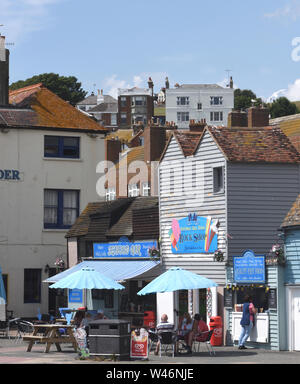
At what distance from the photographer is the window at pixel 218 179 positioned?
34.0m

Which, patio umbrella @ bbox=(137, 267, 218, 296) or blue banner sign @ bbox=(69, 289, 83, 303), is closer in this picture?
patio umbrella @ bbox=(137, 267, 218, 296)

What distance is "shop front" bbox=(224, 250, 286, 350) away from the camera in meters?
30.3

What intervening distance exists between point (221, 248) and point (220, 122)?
397 feet

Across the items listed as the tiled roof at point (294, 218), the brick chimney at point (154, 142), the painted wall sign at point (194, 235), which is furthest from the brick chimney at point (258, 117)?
the brick chimney at point (154, 142)

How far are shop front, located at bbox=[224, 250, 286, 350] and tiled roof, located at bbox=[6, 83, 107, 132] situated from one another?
56.4 ft

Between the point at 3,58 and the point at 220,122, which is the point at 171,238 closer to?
the point at 3,58

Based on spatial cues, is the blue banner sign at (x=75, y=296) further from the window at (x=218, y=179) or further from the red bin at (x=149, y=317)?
the window at (x=218, y=179)

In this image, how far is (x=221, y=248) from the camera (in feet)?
110

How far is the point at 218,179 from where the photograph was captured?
113ft

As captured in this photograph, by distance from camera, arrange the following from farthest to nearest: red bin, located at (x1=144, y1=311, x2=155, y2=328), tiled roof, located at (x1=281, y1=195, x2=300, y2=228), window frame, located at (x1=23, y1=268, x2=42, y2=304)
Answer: window frame, located at (x1=23, y1=268, x2=42, y2=304)
red bin, located at (x1=144, y1=311, x2=155, y2=328)
tiled roof, located at (x1=281, y1=195, x2=300, y2=228)

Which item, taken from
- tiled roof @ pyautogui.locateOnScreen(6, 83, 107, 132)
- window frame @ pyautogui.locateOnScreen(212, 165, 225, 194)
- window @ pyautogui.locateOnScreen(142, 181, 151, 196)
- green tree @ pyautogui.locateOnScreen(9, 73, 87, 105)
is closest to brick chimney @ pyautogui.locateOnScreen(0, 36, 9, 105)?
tiled roof @ pyautogui.locateOnScreen(6, 83, 107, 132)

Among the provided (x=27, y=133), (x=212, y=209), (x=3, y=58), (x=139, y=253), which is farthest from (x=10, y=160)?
(x=212, y=209)

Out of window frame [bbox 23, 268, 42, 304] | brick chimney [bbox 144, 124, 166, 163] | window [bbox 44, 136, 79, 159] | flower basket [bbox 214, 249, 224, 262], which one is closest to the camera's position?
flower basket [bbox 214, 249, 224, 262]

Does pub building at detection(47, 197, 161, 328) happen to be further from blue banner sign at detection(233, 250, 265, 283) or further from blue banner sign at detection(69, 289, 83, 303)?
blue banner sign at detection(233, 250, 265, 283)
